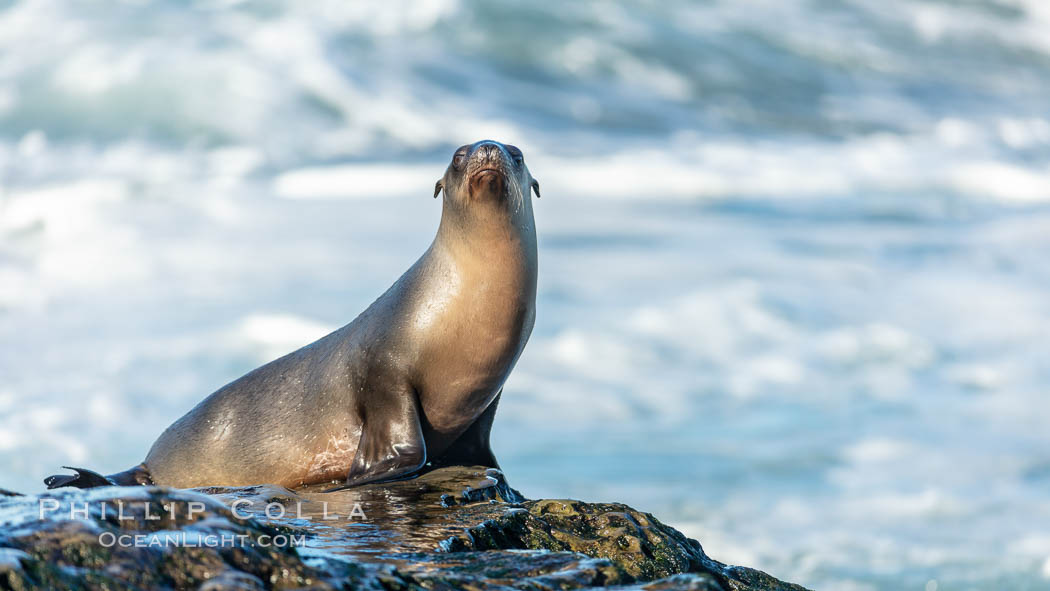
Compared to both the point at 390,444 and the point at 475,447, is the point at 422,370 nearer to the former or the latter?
the point at 390,444

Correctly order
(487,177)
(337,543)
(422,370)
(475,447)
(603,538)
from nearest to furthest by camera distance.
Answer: (337,543) → (603,538) → (422,370) → (487,177) → (475,447)

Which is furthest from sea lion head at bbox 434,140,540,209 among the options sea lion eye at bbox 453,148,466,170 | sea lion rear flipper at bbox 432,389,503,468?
sea lion rear flipper at bbox 432,389,503,468

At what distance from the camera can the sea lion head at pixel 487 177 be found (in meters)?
7.75

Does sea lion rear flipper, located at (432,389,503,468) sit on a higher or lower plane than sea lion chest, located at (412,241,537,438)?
lower

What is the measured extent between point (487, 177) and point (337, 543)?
324cm

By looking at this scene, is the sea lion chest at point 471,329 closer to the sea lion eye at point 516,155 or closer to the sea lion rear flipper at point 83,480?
the sea lion eye at point 516,155

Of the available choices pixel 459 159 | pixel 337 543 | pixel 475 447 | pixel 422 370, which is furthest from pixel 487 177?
pixel 337 543

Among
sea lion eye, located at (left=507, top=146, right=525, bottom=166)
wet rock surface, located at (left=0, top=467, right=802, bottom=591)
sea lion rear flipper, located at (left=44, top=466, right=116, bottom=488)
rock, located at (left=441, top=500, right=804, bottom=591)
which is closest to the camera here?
wet rock surface, located at (left=0, top=467, right=802, bottom=591)

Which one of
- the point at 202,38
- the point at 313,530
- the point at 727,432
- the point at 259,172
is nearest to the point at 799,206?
the point at 727,432

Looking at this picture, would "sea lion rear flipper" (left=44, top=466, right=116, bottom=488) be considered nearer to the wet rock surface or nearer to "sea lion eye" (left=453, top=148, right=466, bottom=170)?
the wet rock surface

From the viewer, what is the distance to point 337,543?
4996 millimetres

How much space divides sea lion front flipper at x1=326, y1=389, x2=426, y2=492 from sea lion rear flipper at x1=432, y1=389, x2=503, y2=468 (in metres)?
0.44

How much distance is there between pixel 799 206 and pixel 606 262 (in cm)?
744

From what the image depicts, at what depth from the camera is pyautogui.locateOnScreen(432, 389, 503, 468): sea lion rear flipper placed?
7.95 meters
